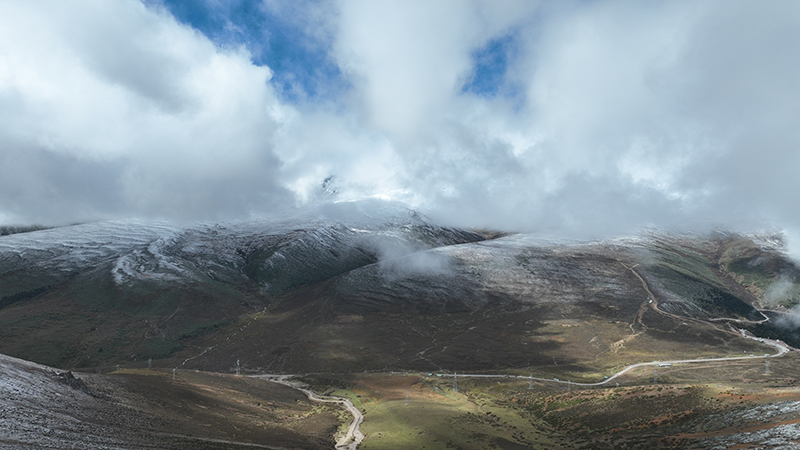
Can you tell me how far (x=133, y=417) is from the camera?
58.0 meters

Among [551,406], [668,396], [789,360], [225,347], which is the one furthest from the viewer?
[225,347]

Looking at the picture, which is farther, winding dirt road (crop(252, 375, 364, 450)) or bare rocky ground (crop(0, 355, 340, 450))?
winding dirt road (crop(252, 375, 364, 450))

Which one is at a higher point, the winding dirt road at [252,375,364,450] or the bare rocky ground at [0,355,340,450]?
the bare rocky ground at [0,355,340,450]

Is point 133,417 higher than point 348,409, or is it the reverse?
point 133,417

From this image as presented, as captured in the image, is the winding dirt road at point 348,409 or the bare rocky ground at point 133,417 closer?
the bare rocky ground at point 133,417

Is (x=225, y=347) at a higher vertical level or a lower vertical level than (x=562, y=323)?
lower

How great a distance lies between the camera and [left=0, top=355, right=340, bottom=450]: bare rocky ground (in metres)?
46.2

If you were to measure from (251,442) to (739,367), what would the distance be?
114179 mm

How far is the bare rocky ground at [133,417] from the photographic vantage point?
46219 mm

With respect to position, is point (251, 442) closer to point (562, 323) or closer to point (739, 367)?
point (739, 367)

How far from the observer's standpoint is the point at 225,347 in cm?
18625

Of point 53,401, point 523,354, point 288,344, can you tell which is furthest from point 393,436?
point 288,344

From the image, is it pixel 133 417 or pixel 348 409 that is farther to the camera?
pixel 348 409

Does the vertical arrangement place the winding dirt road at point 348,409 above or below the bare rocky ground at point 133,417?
below
